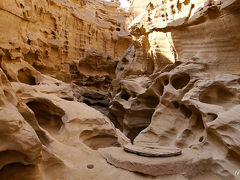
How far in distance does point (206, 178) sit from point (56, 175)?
2.88 m

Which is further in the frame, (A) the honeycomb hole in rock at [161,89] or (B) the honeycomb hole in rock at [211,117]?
(A) the honeycomb hole in rock at [161,89]

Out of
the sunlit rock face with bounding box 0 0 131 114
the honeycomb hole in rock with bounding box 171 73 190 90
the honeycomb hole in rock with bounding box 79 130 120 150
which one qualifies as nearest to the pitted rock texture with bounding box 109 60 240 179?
the honeycomb hole in rock with bounding box 171 73 190 90

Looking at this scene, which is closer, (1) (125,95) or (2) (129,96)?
(2) (129,96)

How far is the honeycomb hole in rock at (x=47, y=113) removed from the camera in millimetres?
5656

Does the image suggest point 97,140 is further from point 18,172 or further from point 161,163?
point 18,172

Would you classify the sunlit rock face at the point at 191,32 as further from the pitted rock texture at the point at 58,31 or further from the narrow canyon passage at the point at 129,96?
the pitted rock texture at the point at 58,31

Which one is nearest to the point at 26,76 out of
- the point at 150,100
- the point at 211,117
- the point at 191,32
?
the point at 150,100

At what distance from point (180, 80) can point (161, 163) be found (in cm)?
Answer: 470

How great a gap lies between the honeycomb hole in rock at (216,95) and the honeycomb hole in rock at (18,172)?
508cm

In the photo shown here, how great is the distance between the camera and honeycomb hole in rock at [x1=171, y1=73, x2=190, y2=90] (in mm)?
7715

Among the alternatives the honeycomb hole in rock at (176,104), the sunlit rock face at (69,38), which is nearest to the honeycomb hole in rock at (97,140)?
the honeycomb hole in rock at (176,104)

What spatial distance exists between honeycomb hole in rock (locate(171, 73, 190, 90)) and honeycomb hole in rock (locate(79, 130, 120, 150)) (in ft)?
11.4

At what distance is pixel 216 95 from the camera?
20.8 ft

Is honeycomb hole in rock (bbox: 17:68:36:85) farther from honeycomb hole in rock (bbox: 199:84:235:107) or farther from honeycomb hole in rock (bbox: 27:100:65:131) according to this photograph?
honeycomb hole in rock (bbox: 199:84:235:107)
